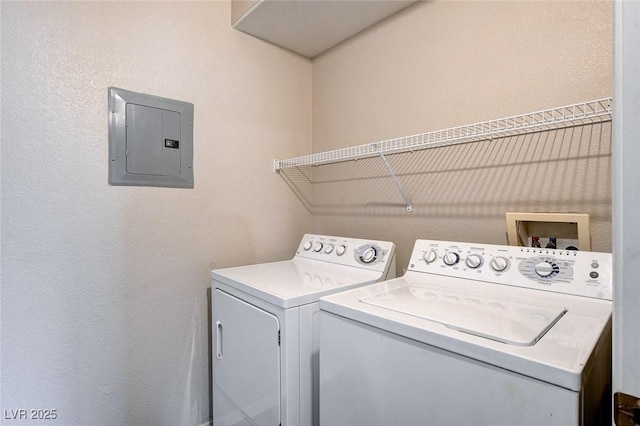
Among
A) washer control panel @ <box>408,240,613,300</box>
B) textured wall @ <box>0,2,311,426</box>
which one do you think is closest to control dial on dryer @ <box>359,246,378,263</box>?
washer control panel @ <box>408,240,613,300</box>

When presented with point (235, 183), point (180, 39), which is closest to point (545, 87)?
point (235, 183)

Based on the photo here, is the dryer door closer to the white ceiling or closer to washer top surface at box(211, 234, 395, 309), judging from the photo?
washer top surface at box(211, 234, 395, 309)

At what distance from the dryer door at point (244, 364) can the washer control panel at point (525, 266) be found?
27.9 inches

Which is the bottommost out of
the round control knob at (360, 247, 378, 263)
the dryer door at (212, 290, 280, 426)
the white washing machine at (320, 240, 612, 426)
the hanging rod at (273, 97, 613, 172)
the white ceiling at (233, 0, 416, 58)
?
the dryer door at (212, 290, 280, 426)

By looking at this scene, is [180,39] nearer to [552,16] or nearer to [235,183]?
[235,183]

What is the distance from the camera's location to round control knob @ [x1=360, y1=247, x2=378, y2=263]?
160 cm

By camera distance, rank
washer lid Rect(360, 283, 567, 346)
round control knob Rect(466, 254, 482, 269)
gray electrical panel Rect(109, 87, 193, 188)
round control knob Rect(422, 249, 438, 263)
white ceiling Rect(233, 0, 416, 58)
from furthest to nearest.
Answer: white ceiling Rect(233, 0, 416, 58) → gray electrical panel Rect(109, 87, 193, 188) → round control knob Rect(422, 249, 438, 263) → round control knob Rect(466, 254, 482, 269) → washer lid Rect(360, 283, 567, 346)

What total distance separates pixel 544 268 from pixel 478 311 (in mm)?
392

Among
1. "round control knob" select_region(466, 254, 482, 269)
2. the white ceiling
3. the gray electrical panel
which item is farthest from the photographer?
the white ceiling

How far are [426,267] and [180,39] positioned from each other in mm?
1723

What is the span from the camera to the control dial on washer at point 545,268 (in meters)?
1.11

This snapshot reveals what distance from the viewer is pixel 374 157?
192 centimetres

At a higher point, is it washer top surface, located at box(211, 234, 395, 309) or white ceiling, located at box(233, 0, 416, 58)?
white ceiling, located at box(233, 0, 416, 58)

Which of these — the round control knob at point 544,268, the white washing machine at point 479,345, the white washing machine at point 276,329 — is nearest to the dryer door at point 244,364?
the white washing machine at point 276,329
